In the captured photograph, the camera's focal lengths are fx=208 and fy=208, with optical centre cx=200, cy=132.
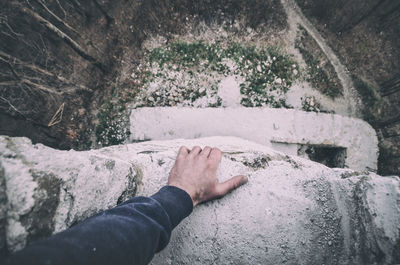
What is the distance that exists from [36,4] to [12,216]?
3082mm

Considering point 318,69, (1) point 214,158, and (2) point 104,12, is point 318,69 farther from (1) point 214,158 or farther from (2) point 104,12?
(2) point 104,12

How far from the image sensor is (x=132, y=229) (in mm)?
859

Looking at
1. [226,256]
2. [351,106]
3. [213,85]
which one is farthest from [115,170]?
[351,106]

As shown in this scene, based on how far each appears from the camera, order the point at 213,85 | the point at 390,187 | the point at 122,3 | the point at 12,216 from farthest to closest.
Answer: the point at 122,3 → the point at 213,85 → the point at 390,187 → the point at 12,216

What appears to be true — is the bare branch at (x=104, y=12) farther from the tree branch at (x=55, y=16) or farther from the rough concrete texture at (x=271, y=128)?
the rough concrete texture at (x=271, y=128)

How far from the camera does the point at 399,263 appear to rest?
1101 mm

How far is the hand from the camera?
142 centimetres

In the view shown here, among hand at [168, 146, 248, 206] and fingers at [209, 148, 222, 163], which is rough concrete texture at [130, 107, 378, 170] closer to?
fingers at [209, 148, 222, 163]

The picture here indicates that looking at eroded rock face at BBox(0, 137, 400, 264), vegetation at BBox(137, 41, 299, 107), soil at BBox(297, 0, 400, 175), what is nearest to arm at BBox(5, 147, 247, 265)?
eroded rock face at BBox(0, 137, 400, 264)

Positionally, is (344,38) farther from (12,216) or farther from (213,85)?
(12,216)

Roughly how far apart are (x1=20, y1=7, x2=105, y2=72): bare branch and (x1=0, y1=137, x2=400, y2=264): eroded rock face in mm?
2302

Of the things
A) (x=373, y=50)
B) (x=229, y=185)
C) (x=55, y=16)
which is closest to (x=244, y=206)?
(x=229, y=185)

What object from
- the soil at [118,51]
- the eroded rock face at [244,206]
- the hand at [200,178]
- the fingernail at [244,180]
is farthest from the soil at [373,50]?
the hand at [200,178]

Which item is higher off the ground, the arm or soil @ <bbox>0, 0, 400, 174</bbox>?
soil @ <bbox>0, 0, 400, 174</bbox>
